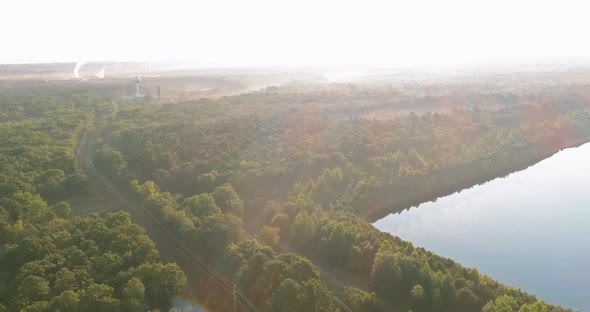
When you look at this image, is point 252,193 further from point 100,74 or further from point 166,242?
point 100,74

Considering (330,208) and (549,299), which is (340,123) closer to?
(330,208)

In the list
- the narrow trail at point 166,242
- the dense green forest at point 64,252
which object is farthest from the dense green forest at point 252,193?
the narrow trail at point 166,242

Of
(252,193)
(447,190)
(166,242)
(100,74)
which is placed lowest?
(447,190)

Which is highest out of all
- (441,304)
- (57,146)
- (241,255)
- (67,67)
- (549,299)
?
(67,67)

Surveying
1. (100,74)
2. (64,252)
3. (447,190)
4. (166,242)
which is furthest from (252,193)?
(100,74)

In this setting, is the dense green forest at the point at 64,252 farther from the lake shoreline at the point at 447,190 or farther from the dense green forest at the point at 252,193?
the lake shoreline at the point at 447,190

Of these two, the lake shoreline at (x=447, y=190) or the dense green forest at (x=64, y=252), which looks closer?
the dense green forest at (x=64, y=252)

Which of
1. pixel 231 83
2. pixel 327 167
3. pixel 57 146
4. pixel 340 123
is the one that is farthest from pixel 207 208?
pixel 231 83

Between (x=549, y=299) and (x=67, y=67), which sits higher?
(x=67, y=67)

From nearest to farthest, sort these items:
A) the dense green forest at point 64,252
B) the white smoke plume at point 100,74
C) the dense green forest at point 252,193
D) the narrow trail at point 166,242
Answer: the dense green forest at point 64,252, the dense green forest at point 252,193, the narrow trail at point 166,242, the white smoke plume at point 100,74
